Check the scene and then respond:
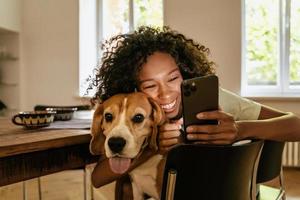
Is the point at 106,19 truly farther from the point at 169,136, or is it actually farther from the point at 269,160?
the point at 169,136

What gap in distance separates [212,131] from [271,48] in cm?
318

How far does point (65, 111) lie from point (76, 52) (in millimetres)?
2483

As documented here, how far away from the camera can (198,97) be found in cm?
85

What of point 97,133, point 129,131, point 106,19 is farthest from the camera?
point 106,19

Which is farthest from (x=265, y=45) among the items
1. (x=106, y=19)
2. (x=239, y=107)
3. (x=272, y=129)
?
(x=272, y=129)

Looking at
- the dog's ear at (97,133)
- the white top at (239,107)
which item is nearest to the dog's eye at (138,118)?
the dog's ear at (97,133)

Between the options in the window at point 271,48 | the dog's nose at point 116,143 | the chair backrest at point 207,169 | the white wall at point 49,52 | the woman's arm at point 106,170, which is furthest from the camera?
the white wall at point 49,52

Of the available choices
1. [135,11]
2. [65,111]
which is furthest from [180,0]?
[65,111]

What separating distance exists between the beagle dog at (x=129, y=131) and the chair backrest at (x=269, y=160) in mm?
410

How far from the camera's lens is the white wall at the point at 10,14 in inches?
148

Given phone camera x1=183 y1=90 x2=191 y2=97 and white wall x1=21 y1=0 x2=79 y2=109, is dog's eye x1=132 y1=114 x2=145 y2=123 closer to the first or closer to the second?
phone camera x1=183 y1=90 x2=191 y2=97

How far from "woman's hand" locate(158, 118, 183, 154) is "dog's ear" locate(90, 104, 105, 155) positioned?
0.17 metres

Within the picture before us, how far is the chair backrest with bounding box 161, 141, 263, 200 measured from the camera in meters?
0.77

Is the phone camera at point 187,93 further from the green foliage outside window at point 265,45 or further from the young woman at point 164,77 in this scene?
the green foliage outside window at point 265,45
